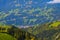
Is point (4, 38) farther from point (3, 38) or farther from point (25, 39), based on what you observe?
point (25, 39)

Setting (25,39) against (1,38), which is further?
(25,39)

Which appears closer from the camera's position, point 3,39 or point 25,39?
point 3,39

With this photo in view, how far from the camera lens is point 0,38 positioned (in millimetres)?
46281

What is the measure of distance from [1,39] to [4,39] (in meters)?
0.61

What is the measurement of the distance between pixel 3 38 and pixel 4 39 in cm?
84

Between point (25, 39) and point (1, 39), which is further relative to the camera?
point (25, 39)

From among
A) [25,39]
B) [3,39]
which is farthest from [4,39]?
[25,39]

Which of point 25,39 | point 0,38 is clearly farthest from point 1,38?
point 25,39

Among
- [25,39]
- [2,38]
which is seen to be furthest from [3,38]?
[25,39]

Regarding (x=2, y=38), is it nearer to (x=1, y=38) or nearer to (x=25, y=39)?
(x=1, y=38)

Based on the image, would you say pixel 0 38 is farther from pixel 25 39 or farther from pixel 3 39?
pixel 25 39

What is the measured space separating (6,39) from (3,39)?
130 cm

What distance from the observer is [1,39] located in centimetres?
4584

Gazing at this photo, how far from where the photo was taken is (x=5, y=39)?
152 feet
